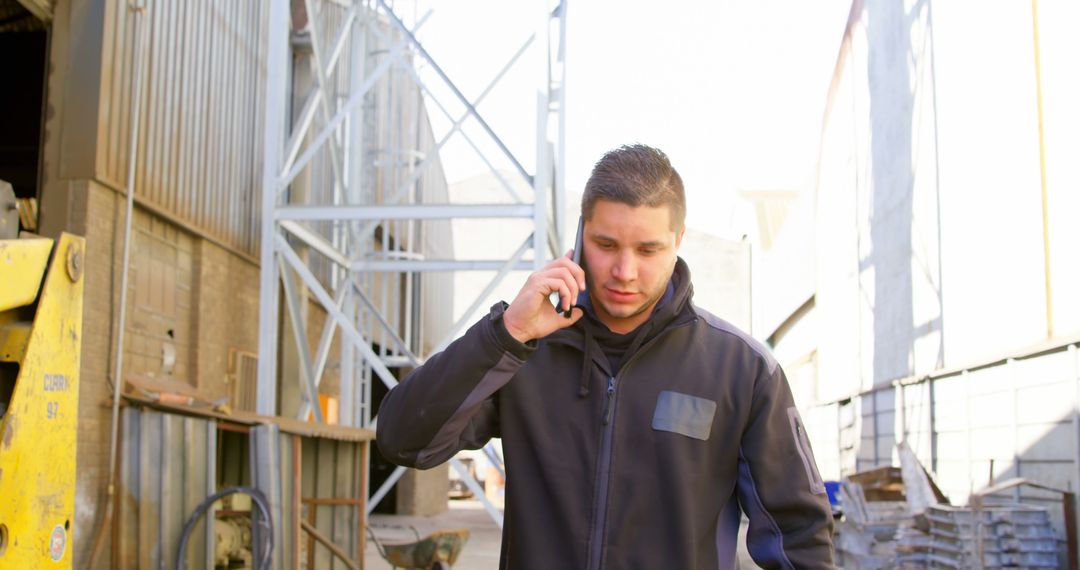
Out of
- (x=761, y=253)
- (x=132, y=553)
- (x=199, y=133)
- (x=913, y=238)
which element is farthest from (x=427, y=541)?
(x=761, y=253)

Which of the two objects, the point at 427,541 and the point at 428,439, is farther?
the point at 427,541

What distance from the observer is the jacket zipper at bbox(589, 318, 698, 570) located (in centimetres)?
253

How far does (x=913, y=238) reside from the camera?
17.0 meters

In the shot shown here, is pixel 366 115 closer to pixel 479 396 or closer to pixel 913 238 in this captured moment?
pixel 913 238

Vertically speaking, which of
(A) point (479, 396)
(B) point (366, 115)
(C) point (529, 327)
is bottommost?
(A) point (479, 396)

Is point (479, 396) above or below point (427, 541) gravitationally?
above

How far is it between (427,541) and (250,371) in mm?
3908

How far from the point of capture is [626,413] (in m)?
2.62

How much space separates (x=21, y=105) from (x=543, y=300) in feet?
41.4

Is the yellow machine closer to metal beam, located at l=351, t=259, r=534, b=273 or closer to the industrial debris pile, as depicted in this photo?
metal beam, located at l=351, t=259, r=534, b=273

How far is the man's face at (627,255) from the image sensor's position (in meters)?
2.62

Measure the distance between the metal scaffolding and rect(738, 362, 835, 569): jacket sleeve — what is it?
7.39 metres

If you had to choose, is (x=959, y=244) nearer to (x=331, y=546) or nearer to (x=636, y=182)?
(x=331, y=546)

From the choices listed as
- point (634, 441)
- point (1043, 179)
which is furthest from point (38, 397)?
point (1043, 179)
